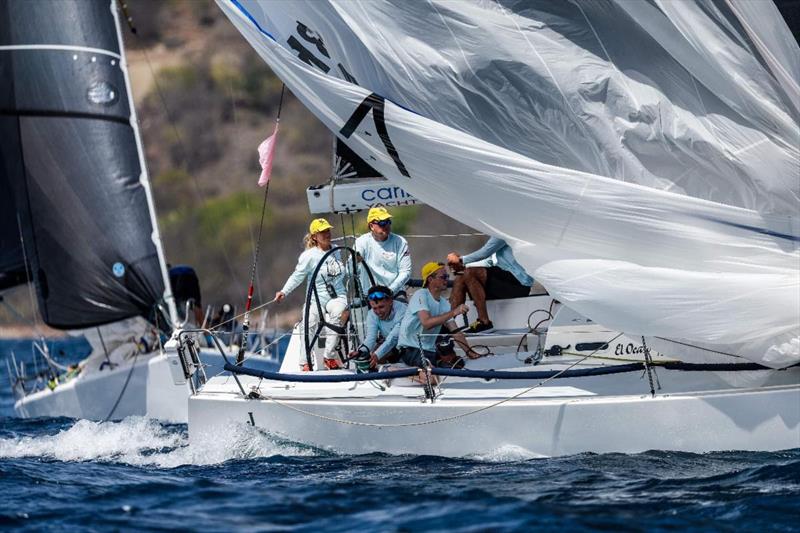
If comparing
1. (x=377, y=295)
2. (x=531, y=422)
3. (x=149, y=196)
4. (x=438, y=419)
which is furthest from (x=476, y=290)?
(x=149, y=196)

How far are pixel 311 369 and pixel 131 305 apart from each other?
518cm

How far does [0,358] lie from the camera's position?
82.0 ft

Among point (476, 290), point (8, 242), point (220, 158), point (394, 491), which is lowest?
point (394, 491)

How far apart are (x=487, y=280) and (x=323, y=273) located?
52.7 inches

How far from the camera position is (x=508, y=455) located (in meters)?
8.07

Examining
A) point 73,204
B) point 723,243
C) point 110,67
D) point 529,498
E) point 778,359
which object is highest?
point 110,67

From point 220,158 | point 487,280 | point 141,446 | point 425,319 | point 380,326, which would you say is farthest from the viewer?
point 220,158

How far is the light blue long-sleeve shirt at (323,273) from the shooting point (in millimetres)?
9734

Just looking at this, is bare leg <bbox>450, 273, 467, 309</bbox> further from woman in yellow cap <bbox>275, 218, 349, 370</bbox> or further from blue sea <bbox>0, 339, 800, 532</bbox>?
blue sea <bbox>0, 339, 800, 532</bbox>

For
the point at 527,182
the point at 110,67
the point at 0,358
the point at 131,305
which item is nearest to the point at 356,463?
the point at 527,182

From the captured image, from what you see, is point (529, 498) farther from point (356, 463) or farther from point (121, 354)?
point (121, 354)

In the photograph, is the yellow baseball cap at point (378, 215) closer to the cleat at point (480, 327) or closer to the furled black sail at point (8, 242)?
the cleat at point (480, 327)

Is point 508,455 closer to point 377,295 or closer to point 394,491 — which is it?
point 394,491

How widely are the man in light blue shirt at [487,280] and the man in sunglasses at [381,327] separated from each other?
85 cm
